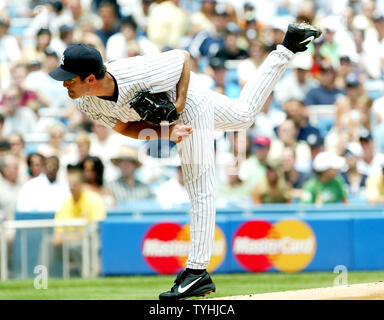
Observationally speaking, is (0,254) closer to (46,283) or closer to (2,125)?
(46,283)

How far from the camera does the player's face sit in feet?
18.6

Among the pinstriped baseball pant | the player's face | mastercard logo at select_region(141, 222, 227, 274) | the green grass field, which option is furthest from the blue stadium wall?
the player's face

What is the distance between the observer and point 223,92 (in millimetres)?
12688

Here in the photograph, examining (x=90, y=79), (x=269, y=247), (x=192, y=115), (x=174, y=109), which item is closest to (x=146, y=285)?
(x=269, y=247)

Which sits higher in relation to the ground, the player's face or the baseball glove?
the player's face

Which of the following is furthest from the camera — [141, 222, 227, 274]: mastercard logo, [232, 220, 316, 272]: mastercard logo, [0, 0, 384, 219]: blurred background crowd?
[0, 0, 384, 219]: blurred background crowd

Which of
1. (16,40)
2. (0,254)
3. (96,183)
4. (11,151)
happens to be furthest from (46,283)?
(16,40)

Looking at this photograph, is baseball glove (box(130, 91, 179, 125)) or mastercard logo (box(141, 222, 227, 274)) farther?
mastercard logo (box(141, 222, 227, 274))

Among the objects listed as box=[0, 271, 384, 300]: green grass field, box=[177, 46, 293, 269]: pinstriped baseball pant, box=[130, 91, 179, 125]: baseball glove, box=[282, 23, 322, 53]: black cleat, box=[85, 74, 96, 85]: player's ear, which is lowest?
box=[0, 271, 384, 300]: green grass field

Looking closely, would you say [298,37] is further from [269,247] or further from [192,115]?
[269,247]

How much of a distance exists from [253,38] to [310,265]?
A: 563cm

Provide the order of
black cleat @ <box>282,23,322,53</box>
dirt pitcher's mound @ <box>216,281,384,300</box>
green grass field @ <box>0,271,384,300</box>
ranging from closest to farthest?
dirt pitcher's mound @ <box>216,281,384,300</box> → black cleat @ <box>282,23,322,53</box> → green grass field @ <box>0,271,384,300</box>

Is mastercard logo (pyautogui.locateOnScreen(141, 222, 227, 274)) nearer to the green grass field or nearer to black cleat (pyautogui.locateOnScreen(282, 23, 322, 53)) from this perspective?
the green grass field

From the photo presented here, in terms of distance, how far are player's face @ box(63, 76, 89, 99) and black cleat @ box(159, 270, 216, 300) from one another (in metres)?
1.43
